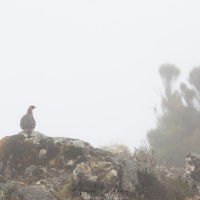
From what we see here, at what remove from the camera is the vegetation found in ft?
71.3

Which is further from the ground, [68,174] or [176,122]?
[176,122]

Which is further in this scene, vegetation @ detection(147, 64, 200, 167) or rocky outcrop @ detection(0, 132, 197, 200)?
vegetation @ detection(147, 64, 200, 167)

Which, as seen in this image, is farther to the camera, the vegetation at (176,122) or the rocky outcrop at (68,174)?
A: the vegetation at (176,122)

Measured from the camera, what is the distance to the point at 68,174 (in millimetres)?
6020

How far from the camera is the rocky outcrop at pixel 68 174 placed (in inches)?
213

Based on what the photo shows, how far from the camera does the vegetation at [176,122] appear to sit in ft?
71.3

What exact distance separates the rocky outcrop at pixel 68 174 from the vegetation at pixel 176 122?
15.3 metres

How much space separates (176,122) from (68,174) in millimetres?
20100

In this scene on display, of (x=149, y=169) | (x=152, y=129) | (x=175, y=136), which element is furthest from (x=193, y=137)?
(x=149, y=169)

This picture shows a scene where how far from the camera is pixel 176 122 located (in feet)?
82.4

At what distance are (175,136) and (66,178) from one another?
18.9 metres

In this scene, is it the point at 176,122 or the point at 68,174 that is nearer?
the point at 68,174

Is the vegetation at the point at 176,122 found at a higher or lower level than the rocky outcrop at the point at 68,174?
higher

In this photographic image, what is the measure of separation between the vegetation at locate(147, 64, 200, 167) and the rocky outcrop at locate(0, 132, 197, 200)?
15.3 m
